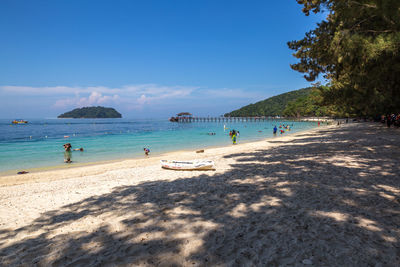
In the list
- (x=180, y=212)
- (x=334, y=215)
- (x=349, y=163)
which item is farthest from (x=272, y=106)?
(x=180, y=212)

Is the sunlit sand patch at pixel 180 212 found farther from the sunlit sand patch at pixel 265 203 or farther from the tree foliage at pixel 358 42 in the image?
the tree foliage at pixel 358 42

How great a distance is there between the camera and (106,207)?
18.0 feet

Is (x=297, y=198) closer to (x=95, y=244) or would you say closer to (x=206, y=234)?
(x=206, y=234)

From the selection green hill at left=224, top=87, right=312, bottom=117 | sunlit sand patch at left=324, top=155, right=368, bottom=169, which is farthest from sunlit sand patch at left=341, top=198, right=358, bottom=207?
green hill at left=224, top=87, right=312, bottom=117

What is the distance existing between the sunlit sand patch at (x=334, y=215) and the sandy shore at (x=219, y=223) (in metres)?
0.02

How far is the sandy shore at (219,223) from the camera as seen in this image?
3.00 meters

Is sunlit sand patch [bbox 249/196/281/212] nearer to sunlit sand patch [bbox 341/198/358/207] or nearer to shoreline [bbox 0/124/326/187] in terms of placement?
sunlit sand patch [bbox 341/198/358/207]

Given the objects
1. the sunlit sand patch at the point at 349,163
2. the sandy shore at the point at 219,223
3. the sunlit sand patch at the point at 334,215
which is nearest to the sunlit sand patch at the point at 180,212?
the sandy shore at the point at 219,223

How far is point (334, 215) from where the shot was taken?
13.4ft

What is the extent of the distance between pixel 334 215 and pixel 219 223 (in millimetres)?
2177

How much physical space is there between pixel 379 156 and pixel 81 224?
1146 cm

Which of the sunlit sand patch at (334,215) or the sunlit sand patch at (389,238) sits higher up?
the sunlit sand patch at (389,238)

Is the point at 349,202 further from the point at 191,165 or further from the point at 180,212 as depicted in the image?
the point at 191,165

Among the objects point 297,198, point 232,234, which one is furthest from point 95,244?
point 297,198
